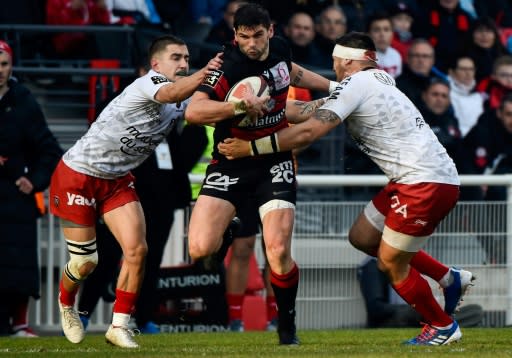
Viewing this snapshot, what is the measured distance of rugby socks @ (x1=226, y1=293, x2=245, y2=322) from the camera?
14492 mm

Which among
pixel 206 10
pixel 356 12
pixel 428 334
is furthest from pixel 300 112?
pixel 356 12

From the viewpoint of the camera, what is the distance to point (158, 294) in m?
14.4

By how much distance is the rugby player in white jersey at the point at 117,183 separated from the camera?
11.6 m

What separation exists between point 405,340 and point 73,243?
2811 mm

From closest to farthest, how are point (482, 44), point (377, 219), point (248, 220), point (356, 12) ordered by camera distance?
point (377, 219) < point (248, 220) < point (356, 12) < point (482, 44)

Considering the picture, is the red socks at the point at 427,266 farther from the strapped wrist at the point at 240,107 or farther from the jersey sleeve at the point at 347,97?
the strapped wrist at the point at 240,107

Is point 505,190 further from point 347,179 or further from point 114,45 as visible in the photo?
point 114,45

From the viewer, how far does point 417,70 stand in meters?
17.7

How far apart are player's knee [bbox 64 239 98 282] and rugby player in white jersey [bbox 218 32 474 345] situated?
5.11ft

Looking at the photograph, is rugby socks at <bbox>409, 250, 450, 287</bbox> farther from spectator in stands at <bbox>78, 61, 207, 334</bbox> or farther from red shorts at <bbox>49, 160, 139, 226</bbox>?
spectator in stands at <bbox>78, 61, 207, 334</bbox>

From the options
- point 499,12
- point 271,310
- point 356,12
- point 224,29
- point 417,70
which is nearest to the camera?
point 271,310

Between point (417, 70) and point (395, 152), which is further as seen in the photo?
point (417, 70)

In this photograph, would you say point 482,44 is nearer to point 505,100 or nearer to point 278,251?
point 505,100

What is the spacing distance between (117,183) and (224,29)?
5856 mm
